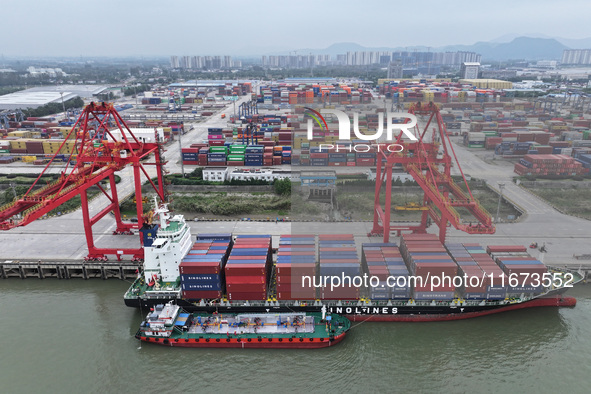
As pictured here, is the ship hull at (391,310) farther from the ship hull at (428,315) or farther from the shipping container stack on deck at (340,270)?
the shipping container stack on deck at (340,270)

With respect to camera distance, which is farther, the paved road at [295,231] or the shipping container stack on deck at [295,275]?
the paved road at [295,231]

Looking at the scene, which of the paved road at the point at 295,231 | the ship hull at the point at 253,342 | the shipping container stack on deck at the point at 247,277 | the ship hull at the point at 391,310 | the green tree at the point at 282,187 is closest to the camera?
the ship hull at the point at 253,342

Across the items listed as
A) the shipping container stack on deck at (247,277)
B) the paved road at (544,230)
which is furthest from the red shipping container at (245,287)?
the paved road at (544,230)

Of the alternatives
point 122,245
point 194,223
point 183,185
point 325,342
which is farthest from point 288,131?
point 325,342

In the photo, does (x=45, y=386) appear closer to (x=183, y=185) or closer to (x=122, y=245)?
(x=122, y=245)

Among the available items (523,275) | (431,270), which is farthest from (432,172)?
(523,275)

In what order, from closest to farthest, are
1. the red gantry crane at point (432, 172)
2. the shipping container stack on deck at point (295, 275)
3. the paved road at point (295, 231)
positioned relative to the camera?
the shipping container stack on deck at point (295, 275)
the red gantry crane at point (432, 172)
the paved road at point (295, 231)

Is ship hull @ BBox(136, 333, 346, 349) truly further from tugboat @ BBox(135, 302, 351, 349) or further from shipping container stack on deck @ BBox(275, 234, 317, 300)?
shipping container stack on deck @ BBox(275, 234, 317, 300)

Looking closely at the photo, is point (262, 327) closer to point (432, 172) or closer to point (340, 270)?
point (340, 270)

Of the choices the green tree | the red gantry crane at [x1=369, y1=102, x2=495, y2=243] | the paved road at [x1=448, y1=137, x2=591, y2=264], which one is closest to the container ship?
the red gantry crane at [x1=369, y1=102, x2=495, y2=243]
